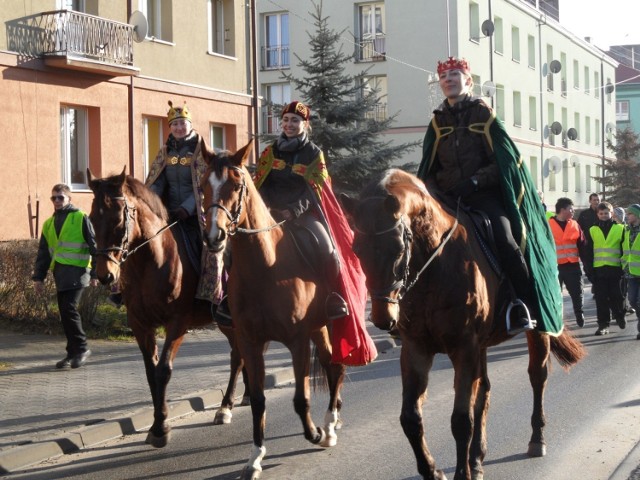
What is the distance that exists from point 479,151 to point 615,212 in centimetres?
1116

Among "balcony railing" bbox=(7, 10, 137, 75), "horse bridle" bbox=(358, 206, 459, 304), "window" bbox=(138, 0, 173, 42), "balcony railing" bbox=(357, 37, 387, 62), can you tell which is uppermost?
"balcony railing" bbox=(357, 37, 387, 62)

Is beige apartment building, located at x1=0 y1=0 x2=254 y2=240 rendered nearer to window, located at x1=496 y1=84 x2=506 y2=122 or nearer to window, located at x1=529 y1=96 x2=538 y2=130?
window, located at x1=496 y1=84 x2=506 y2=122

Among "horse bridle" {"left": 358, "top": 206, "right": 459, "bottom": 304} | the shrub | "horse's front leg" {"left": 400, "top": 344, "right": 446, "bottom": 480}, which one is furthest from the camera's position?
the shrub

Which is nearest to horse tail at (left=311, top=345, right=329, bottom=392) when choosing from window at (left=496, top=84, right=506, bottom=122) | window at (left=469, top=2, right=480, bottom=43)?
window at (left=469, top=2, right=480, bottom=43)

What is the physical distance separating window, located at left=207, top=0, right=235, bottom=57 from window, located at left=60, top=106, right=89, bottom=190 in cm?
541

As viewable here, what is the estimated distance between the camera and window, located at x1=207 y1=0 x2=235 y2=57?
26.1m

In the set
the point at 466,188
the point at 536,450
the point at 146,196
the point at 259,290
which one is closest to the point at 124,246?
the point at 146,196

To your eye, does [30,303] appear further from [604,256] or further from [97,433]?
[604,256]

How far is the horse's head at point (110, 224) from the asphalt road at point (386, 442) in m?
1.50

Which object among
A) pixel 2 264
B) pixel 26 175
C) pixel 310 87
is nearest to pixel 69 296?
pixel 2 264

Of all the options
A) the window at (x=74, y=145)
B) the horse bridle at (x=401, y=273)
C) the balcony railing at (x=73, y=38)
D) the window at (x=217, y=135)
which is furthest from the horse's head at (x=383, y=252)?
the window at (x=217, y=135)

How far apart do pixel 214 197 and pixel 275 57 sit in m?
39.2

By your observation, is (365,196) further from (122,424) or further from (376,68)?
(376,68)

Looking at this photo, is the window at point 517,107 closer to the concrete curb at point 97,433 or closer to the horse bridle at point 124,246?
the concrete curb at point 97,433
